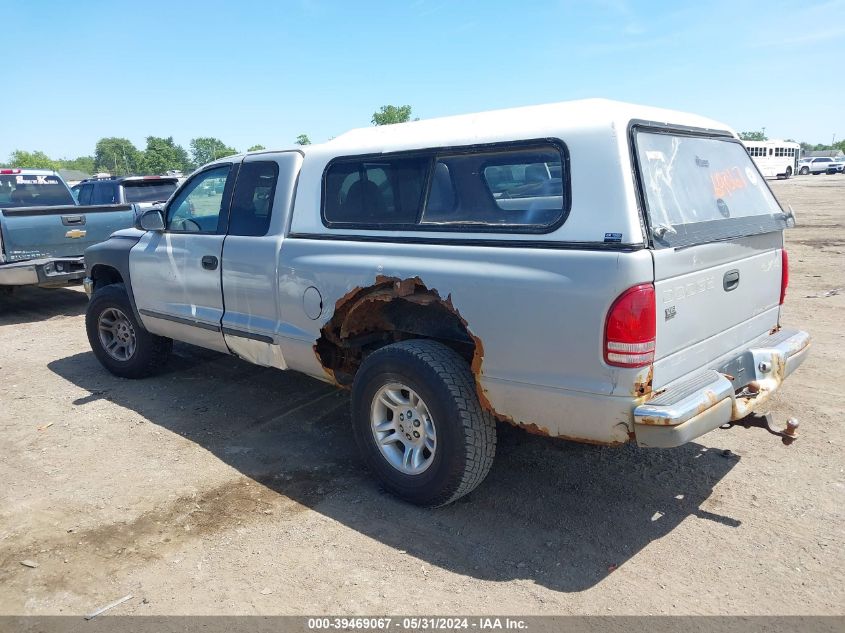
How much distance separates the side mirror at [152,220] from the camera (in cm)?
527

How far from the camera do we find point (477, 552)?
10.9 feet

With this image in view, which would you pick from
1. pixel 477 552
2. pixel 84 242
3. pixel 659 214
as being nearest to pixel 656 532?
pixel 477 552

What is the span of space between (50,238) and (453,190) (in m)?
7.27

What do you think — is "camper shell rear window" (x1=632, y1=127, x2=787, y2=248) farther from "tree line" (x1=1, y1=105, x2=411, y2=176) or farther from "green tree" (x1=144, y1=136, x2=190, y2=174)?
"green tree" (x1=144, y1=136, x2=190, y2=174)

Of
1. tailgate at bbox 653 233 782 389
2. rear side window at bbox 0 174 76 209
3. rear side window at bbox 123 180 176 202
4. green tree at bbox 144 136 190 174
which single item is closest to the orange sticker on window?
tailgate at bbox 653 233 782 389

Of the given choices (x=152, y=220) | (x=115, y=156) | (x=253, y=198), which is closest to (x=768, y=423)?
(x=253, y=198)

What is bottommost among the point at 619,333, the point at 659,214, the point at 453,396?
the point at 453,396

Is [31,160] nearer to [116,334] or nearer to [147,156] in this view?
[147,156]

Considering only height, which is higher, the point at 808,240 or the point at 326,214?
the point at 326,214

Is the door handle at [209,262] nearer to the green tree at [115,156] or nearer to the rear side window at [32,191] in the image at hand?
the rear side window at [32,191]

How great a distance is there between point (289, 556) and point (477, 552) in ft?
3.15

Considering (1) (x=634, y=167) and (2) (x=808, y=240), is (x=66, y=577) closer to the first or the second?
(1) (x=634, y=167)

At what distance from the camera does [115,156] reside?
123062mm

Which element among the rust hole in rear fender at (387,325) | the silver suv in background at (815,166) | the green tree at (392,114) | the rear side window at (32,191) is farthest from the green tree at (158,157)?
the rust hole in rear fender at (387,325)
